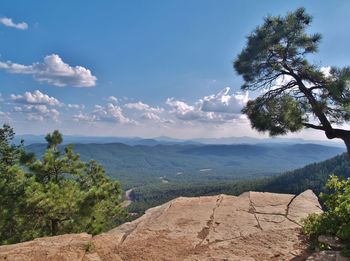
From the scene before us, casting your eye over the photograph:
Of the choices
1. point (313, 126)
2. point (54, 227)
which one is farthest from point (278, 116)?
point (54, 227)

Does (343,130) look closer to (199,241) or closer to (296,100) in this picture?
(296,100)

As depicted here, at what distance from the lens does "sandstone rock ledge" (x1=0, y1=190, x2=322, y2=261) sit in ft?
27.5

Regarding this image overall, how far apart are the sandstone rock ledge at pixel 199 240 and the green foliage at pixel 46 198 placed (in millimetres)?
10210

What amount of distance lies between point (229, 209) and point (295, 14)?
7951mm

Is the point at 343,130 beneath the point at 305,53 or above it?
beneath

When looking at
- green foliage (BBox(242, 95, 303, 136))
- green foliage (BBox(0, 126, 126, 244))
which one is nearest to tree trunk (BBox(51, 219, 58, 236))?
green foliage (BBox(0, 126, 126, 244))

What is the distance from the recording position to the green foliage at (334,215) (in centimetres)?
824

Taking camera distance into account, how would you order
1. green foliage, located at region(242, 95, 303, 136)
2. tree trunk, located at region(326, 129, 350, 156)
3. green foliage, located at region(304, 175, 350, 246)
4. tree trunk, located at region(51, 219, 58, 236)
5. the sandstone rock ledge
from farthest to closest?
tree trunk, located at region(51, 219, 58, 236) < green foliage, located at region(242, 95, 303, 136) < tree trunk, located at region(326, 129, 350, 156) < the sandstone rock ledge < green foliage, located at region(304, 175, 350, 246)

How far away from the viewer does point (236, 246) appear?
28.5 feet

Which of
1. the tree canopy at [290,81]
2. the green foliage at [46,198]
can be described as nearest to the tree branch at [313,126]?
the tree canopy at [290,81]

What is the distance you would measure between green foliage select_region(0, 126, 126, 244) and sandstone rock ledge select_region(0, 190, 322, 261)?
1021cm

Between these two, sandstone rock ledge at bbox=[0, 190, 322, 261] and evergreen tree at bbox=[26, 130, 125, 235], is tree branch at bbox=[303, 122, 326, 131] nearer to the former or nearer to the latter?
sandstone rock ledge at bbox=[0, 190, 322, 261]

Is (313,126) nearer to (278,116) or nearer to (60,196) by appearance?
(278,116)

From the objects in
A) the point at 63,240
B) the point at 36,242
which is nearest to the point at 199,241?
the point at 63,240
